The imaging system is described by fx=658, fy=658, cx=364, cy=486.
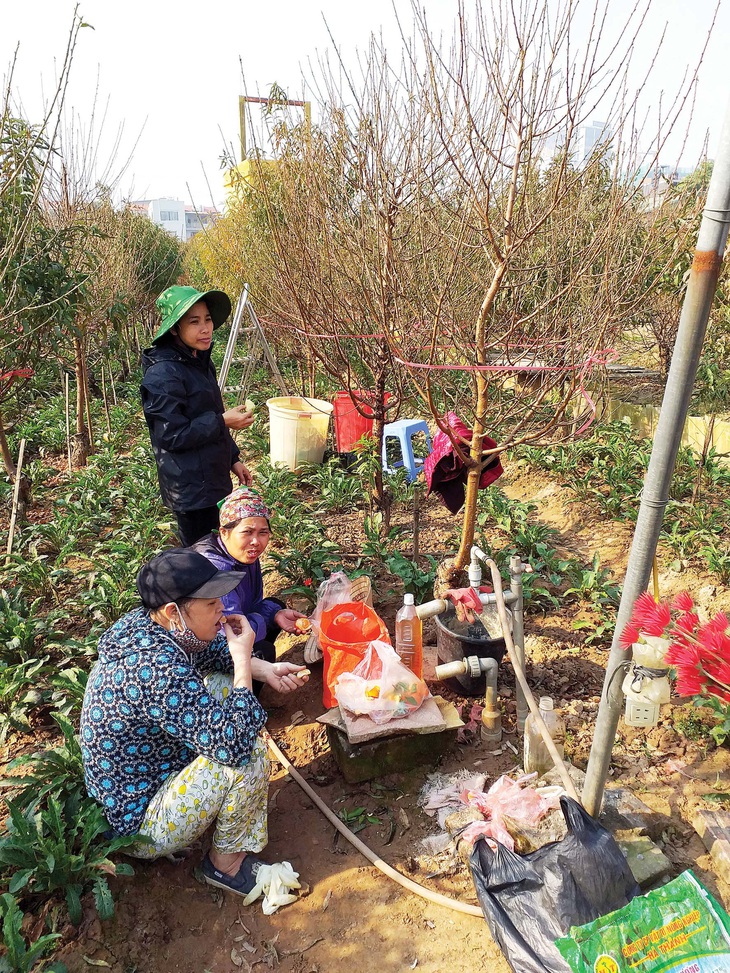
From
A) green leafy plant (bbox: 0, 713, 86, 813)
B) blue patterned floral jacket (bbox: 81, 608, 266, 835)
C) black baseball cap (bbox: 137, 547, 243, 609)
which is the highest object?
black baseball cap (bbox: 137, 547, 243, 609)

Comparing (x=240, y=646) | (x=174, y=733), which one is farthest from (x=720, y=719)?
(x=174, y=733)

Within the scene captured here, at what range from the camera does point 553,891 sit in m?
2.06

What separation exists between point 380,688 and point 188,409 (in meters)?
1.79

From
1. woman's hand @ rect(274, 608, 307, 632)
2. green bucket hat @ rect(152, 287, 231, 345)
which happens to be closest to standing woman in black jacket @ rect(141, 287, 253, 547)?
green bucket hat @ rect(152, 287, 231, 345)

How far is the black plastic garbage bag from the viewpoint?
201 centimetres

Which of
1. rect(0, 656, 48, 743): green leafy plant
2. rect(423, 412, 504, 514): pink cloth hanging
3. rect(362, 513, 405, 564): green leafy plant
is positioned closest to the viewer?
rect(0, 656, 48, 743): green leafy plant

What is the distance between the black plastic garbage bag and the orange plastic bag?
122cm

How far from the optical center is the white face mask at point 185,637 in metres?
2.38

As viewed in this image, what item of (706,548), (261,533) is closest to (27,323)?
(261,533)

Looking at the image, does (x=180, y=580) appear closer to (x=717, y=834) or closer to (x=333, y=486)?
(x=717, y=834)

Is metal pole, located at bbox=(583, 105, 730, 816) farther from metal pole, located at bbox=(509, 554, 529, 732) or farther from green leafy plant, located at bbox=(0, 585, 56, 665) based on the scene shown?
green leafy plant, located at bbox=(0, 585, 56, 665)

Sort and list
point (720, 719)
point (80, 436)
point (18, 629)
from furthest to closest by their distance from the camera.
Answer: point (80, 436), point (18, 629), point (720, 719)

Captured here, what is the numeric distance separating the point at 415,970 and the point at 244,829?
765 millimetres

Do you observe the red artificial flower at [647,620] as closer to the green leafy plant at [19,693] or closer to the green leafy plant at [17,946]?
the green leafy plant at [17,946]
